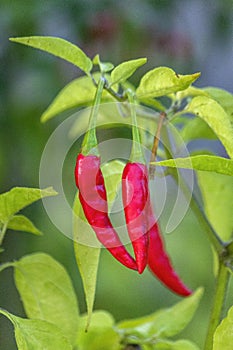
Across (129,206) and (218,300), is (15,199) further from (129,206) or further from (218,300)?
(218,300)

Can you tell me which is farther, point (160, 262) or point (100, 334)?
point (100, 334)

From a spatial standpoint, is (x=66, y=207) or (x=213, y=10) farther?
(x=213, y=10)

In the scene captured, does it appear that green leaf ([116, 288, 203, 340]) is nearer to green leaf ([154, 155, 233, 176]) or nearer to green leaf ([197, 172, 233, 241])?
→ green leaf ([197, 172, 233, 241])

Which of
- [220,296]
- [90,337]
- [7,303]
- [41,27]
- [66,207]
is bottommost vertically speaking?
[7,303]

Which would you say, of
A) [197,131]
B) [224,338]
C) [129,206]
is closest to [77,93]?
[197,131]

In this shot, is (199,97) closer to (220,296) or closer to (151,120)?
(151,120)

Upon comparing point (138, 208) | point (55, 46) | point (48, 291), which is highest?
point (55, 46)

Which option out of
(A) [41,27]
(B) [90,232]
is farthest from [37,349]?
(A) [41,27]
